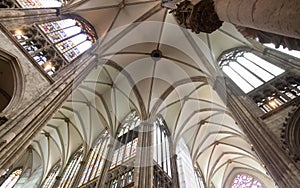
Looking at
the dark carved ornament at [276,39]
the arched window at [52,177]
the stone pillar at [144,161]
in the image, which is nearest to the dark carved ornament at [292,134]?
the dark carved ornament at [276,39]

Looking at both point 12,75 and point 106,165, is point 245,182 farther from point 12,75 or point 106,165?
point 12,75

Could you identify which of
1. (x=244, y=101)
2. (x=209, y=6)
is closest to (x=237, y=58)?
(x=244, y=101)

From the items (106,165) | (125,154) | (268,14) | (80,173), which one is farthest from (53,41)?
(268,14)

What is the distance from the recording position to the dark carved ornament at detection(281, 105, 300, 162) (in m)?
4.86

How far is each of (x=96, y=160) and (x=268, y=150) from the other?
8903 mm

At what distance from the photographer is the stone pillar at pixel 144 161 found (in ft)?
25.1

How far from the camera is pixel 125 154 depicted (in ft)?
34.3

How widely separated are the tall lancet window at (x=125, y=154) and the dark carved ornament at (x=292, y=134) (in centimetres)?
501

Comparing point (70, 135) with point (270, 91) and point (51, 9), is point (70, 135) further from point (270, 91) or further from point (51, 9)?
point (270, 91)

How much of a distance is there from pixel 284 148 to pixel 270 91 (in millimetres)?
3229

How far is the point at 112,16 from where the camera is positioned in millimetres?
12398

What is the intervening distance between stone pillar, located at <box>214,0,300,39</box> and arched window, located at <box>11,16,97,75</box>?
5776mm

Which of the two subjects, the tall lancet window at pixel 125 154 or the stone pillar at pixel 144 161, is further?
the tall lancet window at pixel 125 154

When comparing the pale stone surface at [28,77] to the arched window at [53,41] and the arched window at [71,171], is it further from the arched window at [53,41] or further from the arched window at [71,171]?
the arched window at [71,171]
